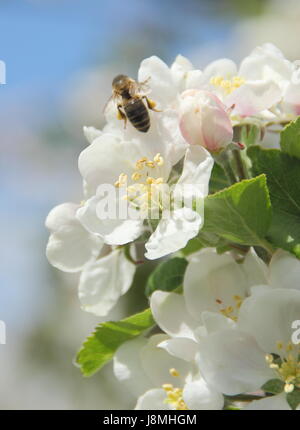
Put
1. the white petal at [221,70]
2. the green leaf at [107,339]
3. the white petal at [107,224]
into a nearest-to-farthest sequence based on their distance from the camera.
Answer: the white petal at [107,224]
the green leaf at [107,339]
the white petal at [221,70]

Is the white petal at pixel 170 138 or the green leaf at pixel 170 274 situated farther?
the green leaf at pixel 170 274

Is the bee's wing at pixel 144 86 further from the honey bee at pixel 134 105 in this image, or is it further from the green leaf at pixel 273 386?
the green leaf at pixel 273 386

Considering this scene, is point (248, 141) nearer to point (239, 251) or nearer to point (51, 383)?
point (239, 251)

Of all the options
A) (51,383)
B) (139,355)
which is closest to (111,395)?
(51,383)

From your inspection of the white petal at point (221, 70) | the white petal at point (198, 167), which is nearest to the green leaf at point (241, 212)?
the white petal at point (198, 167)

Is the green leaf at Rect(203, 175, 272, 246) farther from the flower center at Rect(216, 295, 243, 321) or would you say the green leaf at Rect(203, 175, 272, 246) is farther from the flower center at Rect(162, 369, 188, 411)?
the flower center at Rect(162, 369, 188, 411)

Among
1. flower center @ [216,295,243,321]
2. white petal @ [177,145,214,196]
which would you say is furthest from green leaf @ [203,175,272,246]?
flower center @ [216,295,243,321]
